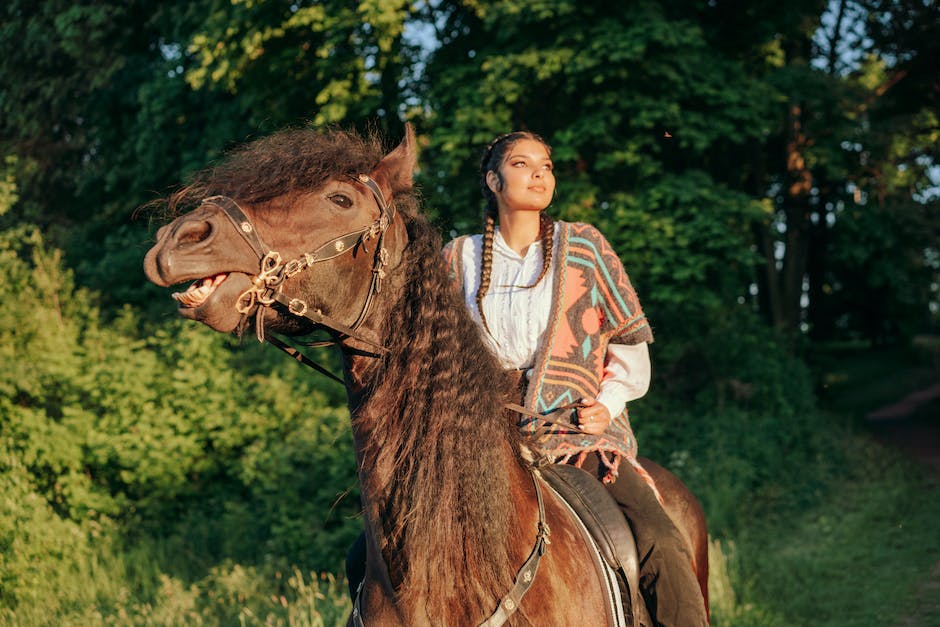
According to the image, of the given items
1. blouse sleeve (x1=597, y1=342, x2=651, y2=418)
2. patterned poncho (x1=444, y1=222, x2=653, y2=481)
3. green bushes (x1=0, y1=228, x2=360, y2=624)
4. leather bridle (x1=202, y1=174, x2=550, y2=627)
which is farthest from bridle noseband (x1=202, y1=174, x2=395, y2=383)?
green bushes (x1=0, y1=228, x2=360, y2=624)

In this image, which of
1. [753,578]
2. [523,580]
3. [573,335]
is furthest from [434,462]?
[753,578]

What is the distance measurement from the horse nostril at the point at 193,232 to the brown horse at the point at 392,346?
92 mm

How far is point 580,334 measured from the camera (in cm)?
318

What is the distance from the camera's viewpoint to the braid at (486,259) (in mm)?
3246

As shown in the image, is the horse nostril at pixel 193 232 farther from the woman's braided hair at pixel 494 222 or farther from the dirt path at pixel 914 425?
the dirt path at pixel 914 425

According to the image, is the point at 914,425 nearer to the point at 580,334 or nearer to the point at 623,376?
the point at 623,376

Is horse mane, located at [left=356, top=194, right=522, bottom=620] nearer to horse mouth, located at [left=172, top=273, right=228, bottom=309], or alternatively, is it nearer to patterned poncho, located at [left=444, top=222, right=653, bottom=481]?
horse mouth, located at [left=172, top=273, right=228, bottom=309]

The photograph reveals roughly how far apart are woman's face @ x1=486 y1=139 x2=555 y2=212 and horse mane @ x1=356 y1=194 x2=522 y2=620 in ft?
2.62

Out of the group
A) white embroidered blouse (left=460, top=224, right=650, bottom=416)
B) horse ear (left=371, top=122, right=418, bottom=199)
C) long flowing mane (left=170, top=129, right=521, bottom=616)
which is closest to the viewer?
long flowing mane (left=170, top=129, right=521, bottom=616)

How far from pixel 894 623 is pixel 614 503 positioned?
17.5 feet

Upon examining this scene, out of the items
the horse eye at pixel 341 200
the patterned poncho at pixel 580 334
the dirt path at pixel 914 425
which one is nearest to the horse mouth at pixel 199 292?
the horse eye at pixel 341 200

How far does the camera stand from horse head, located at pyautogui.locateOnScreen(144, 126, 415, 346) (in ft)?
7.11

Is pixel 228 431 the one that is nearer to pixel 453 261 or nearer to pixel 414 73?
pixel 414 73

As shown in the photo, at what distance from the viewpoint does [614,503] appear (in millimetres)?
3086
